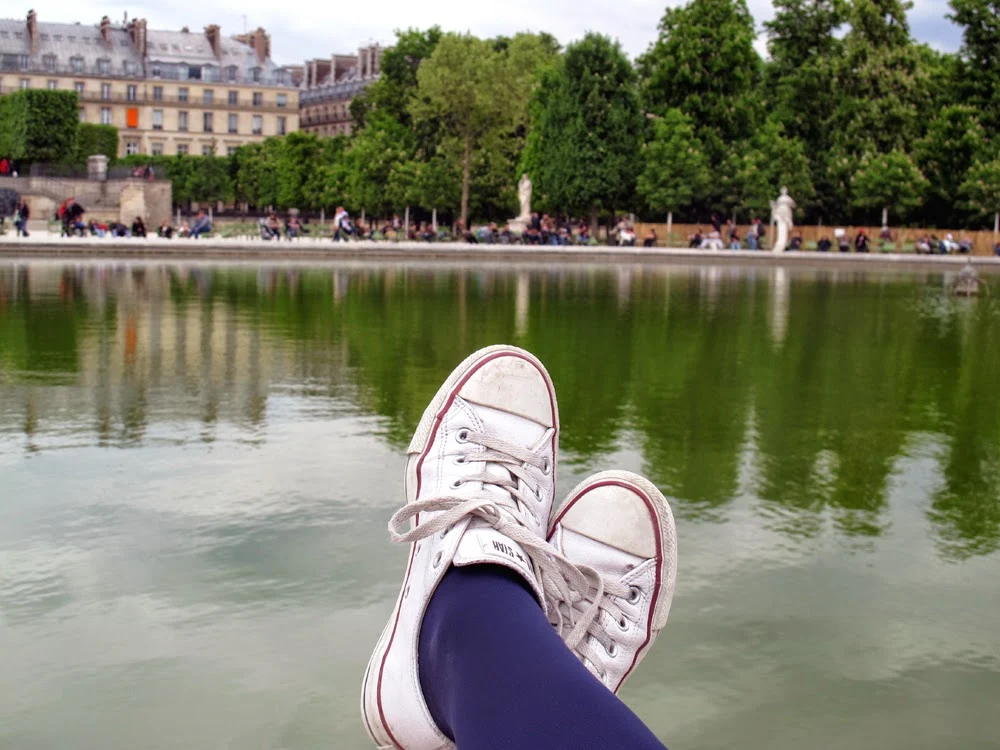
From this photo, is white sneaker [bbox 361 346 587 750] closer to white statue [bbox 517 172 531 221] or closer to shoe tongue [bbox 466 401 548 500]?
shoe tongue [bbox 466 401 548 500]

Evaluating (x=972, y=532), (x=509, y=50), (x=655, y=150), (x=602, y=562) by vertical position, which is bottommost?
(x=972, y=532)

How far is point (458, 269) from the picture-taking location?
29453mm

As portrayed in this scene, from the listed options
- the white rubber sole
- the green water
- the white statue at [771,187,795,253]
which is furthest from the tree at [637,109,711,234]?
the white rubber sole

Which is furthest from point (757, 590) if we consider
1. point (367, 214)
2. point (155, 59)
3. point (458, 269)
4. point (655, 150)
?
point (155, 59)

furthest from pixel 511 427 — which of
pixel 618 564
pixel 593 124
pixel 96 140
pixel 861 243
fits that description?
pixel 96 140

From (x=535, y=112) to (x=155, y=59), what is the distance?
2591 inches

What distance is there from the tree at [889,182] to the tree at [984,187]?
5.89ft

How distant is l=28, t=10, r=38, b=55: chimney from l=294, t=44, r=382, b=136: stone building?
1120 inches

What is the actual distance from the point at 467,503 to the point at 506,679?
63 centimetres

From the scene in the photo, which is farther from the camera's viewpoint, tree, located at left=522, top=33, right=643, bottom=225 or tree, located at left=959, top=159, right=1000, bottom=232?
tree, located at left=522, top=33, right=643, bottom=225

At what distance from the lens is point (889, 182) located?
4897cm

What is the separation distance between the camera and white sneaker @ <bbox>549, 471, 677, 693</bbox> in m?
2.80

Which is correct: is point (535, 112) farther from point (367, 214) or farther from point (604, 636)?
point (604, 636)

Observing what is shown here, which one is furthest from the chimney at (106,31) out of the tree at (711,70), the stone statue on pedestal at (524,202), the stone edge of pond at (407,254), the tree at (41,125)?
the stone edge of pond at (407,254)
